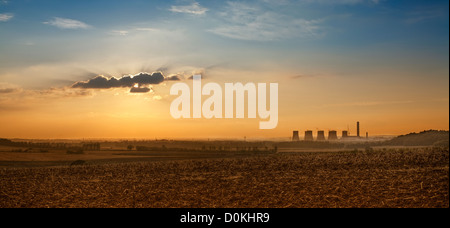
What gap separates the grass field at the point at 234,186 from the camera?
1471 cm

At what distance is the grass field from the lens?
14711 millimetres

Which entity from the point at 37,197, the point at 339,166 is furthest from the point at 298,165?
the point at 37,197

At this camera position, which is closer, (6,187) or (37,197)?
(37,197)

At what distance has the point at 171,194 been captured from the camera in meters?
16.4

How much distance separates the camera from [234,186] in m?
18.0
